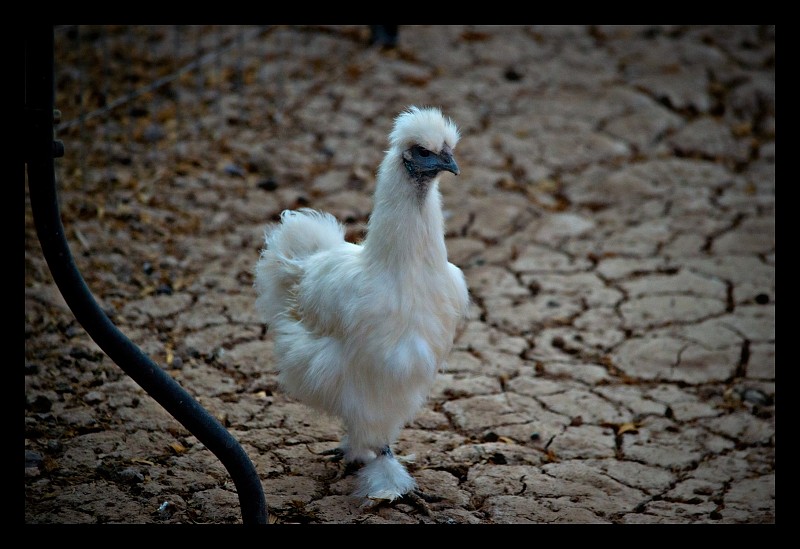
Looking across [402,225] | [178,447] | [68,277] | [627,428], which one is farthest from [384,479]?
[68,277]

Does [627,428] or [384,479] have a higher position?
[627,428]

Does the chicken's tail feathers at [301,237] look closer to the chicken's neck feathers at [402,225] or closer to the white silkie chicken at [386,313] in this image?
the white silkie chicken at [386,313]

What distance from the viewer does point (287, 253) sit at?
2.95 m

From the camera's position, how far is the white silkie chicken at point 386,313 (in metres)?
2.50

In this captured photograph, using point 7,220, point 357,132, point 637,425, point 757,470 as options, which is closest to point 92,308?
point 7,220

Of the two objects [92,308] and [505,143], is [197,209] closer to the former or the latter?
[505,143]

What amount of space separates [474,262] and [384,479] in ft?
5.76

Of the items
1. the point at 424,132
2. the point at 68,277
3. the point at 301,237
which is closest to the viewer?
the point at 68,277

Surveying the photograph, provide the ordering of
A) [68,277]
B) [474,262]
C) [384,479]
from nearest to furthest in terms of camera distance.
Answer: [68,277]
[384,479]
[474,262]

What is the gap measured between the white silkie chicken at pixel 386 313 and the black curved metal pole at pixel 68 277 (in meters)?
0.47

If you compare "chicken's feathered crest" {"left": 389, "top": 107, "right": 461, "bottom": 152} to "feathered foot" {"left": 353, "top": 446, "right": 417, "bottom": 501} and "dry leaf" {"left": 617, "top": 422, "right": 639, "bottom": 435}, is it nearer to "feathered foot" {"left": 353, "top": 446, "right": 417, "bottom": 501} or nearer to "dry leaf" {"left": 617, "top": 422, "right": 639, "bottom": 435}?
"feathered foot" {"left": 353, "top": 446, "right": 417, "bottom": 501}

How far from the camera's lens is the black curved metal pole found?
186 centimetres

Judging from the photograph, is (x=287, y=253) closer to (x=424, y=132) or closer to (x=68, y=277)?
(x=424, y=132)

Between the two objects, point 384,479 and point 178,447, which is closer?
point 384,479
